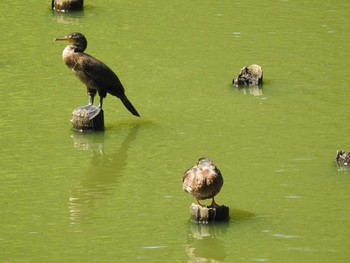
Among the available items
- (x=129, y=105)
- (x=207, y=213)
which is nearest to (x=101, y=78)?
(x=129, y=105)

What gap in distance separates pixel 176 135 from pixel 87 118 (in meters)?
1.06

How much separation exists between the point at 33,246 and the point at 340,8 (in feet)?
34.5

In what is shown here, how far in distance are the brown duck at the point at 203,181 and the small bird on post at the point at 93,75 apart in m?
3.50

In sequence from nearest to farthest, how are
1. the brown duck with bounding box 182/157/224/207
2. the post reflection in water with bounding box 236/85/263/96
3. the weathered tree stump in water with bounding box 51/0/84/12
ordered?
the brown duck with bounding box 182/157/224/207 → the post reflection in water with bounding box 236/85/263/96 → the weathered tree stump in water with bounding box 51/0/84/12

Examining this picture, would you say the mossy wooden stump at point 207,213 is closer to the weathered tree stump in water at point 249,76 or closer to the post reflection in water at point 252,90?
the post reflection in water at point 252,90

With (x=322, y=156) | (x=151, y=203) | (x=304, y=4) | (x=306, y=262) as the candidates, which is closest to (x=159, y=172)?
(x=151, y=203)

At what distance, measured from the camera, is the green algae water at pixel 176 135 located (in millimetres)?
11578

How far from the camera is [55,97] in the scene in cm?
1600

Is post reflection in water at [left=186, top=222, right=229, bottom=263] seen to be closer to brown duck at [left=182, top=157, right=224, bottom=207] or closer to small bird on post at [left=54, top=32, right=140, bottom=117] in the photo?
brown duck at [left=182, top=157, right=224, bottom=207]

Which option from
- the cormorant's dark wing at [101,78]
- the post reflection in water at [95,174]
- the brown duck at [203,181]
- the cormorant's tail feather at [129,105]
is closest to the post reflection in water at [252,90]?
the cormorant's tail feather at [129,105]

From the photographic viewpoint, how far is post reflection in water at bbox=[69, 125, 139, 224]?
12406 millimetres

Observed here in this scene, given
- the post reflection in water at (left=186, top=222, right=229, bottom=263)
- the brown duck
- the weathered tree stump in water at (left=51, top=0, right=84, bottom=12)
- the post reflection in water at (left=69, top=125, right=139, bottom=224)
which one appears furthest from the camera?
the weathered tree stump in water at (left=51, top=0, right=84, bottom=12)

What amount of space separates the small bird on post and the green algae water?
429 millimetres

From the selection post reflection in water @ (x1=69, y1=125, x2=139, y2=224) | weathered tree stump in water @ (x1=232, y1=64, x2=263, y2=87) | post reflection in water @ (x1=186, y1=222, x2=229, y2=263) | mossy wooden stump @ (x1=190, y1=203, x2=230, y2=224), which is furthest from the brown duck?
weathered tree stump in water @ (x1=232, y1=64, x2=263, y2=87)
